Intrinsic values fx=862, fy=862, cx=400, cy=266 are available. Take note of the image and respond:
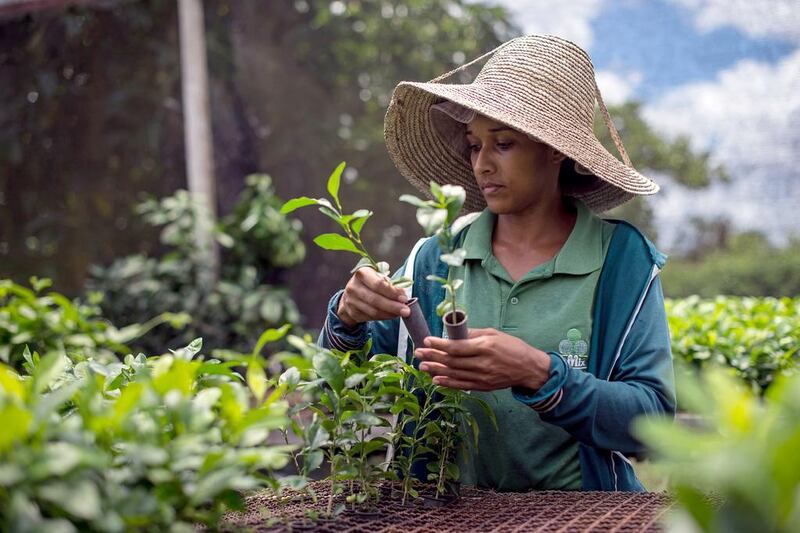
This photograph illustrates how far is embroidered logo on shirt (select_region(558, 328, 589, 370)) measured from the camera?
5.26 feet

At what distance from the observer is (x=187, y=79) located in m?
4.31

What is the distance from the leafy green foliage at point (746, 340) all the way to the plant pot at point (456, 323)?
1438 mm

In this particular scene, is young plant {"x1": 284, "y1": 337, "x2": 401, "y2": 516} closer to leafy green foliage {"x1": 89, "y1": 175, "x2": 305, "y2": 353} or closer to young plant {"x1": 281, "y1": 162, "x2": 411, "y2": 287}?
young plant {"x1": 281, "y1": 162, "x2": 411, "y2": 287}

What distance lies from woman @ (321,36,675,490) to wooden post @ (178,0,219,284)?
2.60 meters

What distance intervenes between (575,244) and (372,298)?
495 mm

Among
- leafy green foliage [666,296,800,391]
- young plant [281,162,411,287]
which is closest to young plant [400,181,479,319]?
young plant [281,162,411,287]

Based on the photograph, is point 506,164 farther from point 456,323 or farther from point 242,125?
point 242,125

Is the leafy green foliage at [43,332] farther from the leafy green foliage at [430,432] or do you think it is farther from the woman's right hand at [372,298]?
the leafy green foliage at [430,432]

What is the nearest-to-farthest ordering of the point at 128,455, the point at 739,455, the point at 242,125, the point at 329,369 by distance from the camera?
the point at 739,455 < the point at 128,455 < the point at 329,369 < the point at 242,125

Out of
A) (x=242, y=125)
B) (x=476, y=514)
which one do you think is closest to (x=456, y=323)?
(x=476, y=514)

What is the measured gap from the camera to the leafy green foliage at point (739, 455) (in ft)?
2.04

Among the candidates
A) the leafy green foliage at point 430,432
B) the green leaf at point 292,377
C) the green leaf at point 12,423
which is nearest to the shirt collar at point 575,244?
the leafy green foliage at point 430,432

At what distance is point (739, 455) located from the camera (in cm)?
62

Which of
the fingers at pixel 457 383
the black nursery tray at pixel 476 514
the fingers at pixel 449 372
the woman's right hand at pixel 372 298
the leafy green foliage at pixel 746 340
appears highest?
the woman's right hand at pixel 372 298
